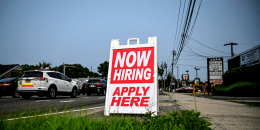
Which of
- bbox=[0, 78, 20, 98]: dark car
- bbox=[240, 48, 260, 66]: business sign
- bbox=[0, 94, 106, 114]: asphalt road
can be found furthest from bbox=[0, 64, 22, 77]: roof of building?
bbox=[240, 48, 260, 66]: business sign

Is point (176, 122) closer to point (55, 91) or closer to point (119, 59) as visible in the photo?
point (119, 59)

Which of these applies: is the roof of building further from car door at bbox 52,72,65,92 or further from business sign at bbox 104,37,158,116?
business sign at bbox 104,37,158,116

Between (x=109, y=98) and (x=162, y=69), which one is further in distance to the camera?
(x=162, y=69)

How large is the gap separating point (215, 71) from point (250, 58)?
20.6 feet

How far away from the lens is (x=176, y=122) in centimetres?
254

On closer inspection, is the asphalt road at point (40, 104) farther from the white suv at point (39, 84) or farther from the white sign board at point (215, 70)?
the white sign board at point (215, 70)

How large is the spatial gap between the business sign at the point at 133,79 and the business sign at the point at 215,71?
1502 centimetres

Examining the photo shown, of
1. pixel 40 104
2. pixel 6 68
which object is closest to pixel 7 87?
pixel 40 104

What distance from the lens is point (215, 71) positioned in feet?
56.6

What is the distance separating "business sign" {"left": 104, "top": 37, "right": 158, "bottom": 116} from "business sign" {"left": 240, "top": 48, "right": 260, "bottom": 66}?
19227 millimetres

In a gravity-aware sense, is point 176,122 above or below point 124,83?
below

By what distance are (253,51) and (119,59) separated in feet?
67.7

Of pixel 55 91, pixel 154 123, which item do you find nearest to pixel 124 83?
pixel 154 123

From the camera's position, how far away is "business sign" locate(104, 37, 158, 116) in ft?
12.2
